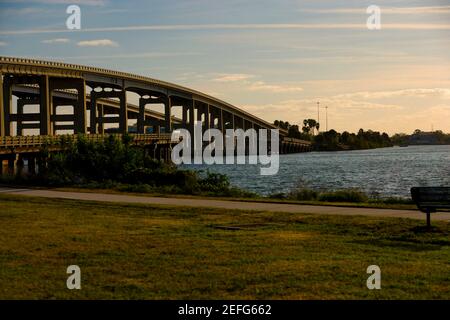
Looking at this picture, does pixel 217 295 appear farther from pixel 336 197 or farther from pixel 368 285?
pixel 336 197

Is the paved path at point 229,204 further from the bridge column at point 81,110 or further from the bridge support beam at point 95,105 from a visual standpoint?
the bridge support beam at point 95,105

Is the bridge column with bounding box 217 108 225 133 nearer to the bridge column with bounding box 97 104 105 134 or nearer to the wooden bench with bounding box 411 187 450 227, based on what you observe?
the bridge column with bounding box 97 104 105 134

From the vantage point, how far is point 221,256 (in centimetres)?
1097

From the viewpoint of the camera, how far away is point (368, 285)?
880 cm

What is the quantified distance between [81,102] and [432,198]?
60902 mm

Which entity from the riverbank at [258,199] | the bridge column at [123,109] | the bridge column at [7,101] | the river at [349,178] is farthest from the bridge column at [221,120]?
the riverbank at [258,199]

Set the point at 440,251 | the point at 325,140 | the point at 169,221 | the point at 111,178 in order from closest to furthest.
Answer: the point at 440,251
the point at 169,221
the point at 111,178
the point at 325,140

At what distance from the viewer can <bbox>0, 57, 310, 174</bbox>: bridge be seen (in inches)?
2333

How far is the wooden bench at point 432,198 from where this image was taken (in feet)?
47.2

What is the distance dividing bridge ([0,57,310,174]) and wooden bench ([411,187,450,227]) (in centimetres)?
3425

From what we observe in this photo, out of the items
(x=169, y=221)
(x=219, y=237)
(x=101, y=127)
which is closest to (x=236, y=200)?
(x=169, y=221)

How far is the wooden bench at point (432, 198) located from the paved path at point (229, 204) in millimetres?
1295

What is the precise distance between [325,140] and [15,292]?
18689 centimetres
